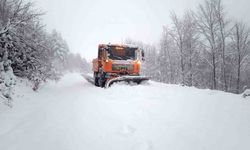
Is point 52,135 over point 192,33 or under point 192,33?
under

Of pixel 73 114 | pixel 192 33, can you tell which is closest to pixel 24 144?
pixel 73 114

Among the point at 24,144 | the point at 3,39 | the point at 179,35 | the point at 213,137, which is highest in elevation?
the point at 179,35

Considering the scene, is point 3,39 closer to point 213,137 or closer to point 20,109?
point 20,109

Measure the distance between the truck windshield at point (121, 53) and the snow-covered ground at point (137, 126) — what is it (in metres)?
6.81

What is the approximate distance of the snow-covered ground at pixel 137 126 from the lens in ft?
13.9

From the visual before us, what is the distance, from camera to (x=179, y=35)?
97.2 ft

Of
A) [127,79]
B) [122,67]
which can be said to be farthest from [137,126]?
[122,67]

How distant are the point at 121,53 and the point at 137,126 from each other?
30.2 ft

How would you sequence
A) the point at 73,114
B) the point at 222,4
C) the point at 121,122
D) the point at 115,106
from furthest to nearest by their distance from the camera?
the point at 222,4
the point at 115,106
the point at 73,114
the point at 121,122

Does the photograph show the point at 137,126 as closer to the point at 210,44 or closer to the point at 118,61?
the point at 118,61

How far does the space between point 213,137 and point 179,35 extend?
26861mm

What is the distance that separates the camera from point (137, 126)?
5.22 metres

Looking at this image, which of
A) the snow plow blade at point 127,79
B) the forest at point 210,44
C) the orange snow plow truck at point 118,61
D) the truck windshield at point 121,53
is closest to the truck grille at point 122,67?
the orange snow plow truck at point 118,61

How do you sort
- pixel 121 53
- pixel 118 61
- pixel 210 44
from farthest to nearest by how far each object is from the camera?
1. pixel 210 44
2. pixel 121 53
3. pixel 118 61
